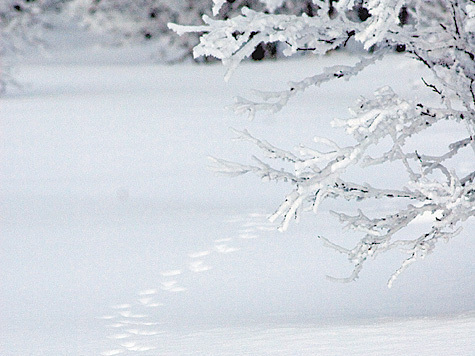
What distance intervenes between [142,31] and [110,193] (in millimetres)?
19615

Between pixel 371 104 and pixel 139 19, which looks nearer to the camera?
pixel 371 104

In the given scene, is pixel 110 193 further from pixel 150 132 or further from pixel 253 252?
pixel 150 132

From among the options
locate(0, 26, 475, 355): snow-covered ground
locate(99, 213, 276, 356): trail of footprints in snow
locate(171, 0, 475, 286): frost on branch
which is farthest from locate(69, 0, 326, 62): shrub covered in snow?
locate(171, 0, 475, 286): frost on branch

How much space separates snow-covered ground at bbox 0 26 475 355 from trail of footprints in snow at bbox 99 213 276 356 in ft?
0.05

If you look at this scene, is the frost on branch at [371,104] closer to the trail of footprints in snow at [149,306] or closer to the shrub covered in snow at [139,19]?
the trail of footprints in snow at [149,306]

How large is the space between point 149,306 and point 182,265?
3.25ft

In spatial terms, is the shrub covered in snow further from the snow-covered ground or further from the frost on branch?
the frost on branch

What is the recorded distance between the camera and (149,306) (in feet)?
18.4

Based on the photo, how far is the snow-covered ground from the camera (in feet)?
15.0

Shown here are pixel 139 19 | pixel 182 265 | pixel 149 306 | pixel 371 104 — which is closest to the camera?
pixel 371 104

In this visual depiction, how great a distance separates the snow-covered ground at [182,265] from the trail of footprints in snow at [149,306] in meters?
0.01

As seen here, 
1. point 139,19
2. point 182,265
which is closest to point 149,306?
point 182,265

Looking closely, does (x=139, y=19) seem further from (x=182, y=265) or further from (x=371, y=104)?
(x=371, y=104)

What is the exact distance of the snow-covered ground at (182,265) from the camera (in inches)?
179
